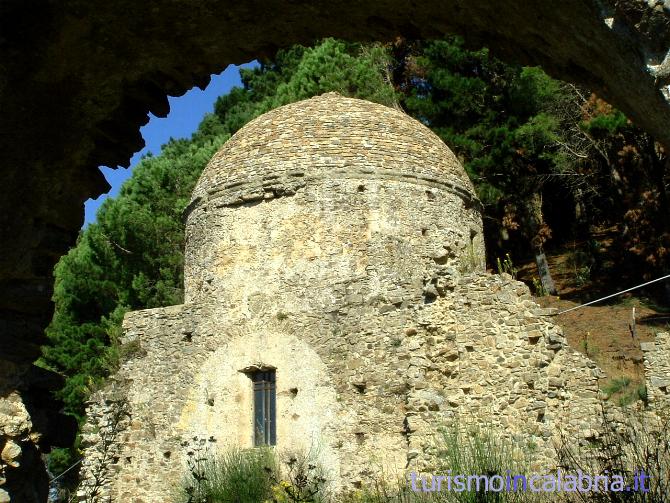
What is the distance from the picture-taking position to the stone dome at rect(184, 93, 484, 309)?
47.6 ft

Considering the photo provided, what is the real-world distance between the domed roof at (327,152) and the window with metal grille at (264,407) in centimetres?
342

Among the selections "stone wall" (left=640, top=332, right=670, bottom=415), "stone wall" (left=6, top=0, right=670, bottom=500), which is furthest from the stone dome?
"stone wall" (left=6, top=0, right=670, bottom=500)

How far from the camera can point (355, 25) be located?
4.62 m

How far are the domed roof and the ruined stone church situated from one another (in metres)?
0.04

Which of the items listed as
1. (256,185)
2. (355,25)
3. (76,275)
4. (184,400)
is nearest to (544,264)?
(256,185)

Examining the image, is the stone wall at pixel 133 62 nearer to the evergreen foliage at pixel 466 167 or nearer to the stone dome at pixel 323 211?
the stone dome at pixel 323 211

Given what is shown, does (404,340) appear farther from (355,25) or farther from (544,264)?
(544,264)

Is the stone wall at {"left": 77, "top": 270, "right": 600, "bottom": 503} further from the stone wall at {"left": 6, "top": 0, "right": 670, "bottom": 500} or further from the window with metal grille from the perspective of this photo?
the stone wall at {"left": 6, "top": 0, "right": 670, "bottom": 500}

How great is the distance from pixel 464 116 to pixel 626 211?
5.40m

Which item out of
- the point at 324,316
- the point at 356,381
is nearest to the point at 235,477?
the point at 356,381

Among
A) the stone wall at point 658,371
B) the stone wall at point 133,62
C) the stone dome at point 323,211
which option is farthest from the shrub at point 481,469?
the stone dome at point 323,211

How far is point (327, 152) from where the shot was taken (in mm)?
15312

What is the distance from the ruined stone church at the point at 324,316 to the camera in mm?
11312

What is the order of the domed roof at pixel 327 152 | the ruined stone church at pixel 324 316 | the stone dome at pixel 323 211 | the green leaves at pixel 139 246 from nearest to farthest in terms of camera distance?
the ruined stone church at pixel 324 316
the stone dome at pixel 323 211
the domed roof at pixel 327 152
the green leaves at pixel 139 246
